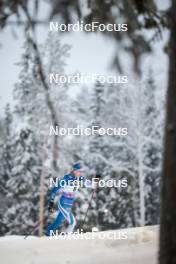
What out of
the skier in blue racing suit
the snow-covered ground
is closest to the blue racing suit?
the skier in blue racing suit

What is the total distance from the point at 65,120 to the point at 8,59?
75cm

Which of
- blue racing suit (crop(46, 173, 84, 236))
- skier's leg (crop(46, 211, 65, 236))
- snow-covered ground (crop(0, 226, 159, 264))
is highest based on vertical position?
blue racing suit (crop(46, 173, 84, 236))

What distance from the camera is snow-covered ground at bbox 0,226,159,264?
→ 4039mm

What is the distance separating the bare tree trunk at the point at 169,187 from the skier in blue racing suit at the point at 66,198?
1.56m

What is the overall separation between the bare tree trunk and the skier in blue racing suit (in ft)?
5.10

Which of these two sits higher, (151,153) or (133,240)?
(151,153)

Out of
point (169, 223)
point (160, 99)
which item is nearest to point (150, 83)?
point (160, 99)

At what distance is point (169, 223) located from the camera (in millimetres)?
A: 2646

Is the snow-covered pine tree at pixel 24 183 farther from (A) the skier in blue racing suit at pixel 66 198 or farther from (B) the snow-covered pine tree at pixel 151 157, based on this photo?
(B) the snow-covered pine tree at pixel 151 157

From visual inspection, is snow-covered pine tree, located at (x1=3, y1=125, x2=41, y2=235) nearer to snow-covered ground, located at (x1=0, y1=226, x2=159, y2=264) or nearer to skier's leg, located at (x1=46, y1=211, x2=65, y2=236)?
skier's leg, located at (x1=46, y1=211, x2=65, y2=236)

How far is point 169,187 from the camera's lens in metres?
2.65

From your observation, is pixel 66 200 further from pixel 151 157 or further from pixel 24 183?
pixel 24 183

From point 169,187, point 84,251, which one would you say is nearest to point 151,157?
point 84,251

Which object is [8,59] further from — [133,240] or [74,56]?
[133,240]
